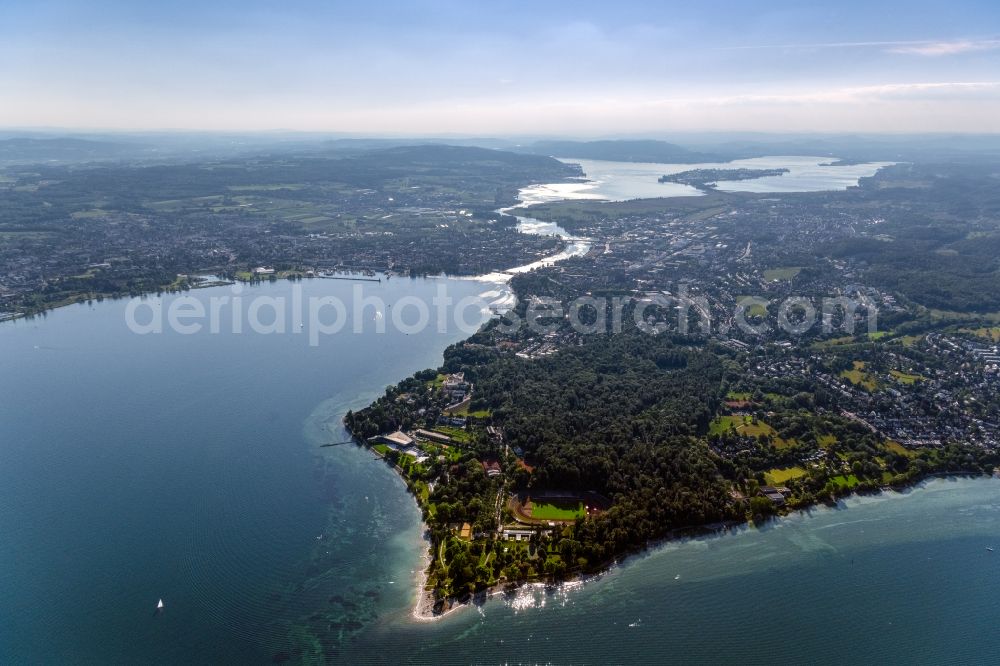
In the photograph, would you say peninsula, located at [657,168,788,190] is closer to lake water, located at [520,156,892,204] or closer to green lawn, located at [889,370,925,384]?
lake water, located at [520,156,892,204]

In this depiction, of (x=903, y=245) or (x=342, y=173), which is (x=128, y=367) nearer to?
(x=903, y=245)

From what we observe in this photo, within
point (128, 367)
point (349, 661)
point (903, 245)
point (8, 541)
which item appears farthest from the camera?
point (903, 245)

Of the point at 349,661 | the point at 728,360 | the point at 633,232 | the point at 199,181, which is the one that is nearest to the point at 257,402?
the point at 349,661

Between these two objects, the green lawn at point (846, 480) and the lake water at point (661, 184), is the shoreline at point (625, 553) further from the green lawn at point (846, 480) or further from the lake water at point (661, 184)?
the lake water at point (661, 184)

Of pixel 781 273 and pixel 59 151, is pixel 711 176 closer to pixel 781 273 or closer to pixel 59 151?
pixel 781 273

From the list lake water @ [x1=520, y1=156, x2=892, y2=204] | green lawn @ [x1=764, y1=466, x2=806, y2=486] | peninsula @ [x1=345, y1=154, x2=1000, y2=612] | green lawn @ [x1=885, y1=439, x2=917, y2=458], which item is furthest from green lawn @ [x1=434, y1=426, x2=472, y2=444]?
lake water @ [x1=520, y1=156, x2=892, y2=204]

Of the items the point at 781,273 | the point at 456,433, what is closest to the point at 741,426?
the point at 456,433
